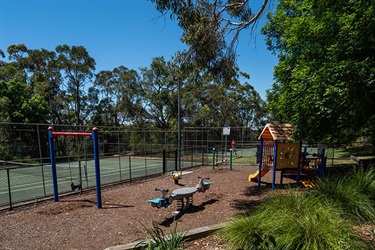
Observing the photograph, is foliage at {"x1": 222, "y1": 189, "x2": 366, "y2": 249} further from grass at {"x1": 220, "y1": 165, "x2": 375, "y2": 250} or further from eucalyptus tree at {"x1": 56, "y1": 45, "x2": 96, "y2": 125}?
eucalyptus tree at {"x1": 56, "y1": 45, "x2": 96, "y2": 125}

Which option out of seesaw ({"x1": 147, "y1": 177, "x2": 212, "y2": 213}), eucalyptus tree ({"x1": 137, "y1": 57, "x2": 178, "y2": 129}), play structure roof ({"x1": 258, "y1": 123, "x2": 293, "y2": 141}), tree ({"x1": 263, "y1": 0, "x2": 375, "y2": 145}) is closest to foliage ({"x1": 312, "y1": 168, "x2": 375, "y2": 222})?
tree ({"x1": 263, "y1": 0, "x2": 375, "y2": 145})

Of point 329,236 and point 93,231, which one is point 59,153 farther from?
point 329,236

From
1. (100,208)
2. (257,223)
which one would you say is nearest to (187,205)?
(100,208)

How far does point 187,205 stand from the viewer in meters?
6.70

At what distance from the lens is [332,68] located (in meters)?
7.34

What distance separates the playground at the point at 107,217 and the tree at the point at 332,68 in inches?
131

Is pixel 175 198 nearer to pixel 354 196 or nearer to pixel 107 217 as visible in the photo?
pixel 107 217

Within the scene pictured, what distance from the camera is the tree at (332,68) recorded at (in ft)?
21.6

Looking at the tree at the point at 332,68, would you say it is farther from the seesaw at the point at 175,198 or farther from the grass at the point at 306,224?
the seesaw at the point at 175,198

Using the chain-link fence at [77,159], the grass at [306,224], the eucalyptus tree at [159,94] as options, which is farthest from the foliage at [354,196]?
the eucalyptus tree at [159,94]

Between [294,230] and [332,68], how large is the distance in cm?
588

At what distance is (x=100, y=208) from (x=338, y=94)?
291 inches

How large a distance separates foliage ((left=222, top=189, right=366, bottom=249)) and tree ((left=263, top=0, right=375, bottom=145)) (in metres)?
4.19

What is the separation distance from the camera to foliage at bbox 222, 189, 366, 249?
304cm
